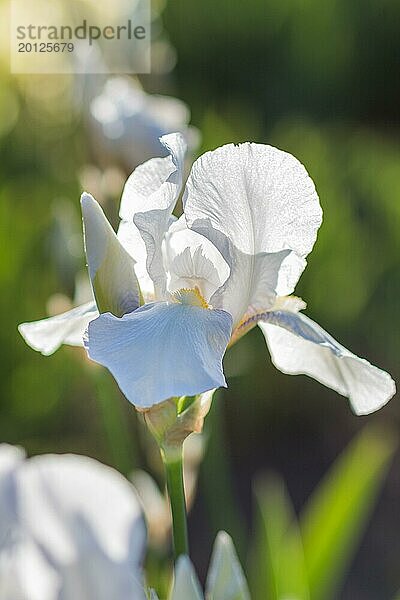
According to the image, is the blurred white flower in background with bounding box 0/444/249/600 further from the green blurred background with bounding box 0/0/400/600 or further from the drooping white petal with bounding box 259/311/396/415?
the green blurred background with bounding box 0/0/400/600

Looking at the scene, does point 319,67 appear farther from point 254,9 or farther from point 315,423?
point 315,423

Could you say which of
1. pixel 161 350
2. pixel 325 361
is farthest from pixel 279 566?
pixel 161 350

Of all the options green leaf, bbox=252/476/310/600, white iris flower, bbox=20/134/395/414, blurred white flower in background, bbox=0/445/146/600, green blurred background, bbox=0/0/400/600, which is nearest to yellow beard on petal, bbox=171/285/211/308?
white iris flower, bbox=20/134/395/414

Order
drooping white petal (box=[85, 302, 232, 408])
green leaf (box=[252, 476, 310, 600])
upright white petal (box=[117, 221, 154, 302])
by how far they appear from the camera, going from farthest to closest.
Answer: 1. green leaf (box=[252, 476, 310, 600])
2. upright white petal (box=[117, 221, 154, 302])
3. drooping white petal (box=[85, 302, 232, 408])

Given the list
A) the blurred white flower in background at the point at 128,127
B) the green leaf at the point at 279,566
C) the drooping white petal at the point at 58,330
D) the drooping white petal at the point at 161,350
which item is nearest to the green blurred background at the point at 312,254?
the blurred white flower in background at the point at 128,127

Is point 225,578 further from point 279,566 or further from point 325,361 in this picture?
point 279,566

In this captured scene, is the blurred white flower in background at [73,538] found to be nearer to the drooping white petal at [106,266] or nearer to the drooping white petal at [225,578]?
the drooping white petal at [225,578]

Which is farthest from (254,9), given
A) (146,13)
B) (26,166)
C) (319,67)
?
(146,13)
